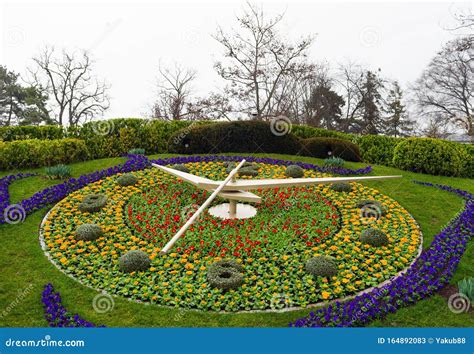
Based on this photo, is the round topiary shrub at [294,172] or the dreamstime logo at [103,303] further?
the round topiary shrub at [294,172]

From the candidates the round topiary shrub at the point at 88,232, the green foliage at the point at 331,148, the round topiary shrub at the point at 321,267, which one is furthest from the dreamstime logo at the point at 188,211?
the green foliage at the point at 331,148

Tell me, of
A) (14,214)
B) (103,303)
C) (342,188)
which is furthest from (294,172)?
(14,214)

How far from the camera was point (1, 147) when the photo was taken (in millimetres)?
12492

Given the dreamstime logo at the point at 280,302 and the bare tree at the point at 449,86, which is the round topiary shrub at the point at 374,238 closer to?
the dreamstime logo at the point at 280,302

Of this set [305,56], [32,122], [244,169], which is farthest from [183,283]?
[32,122]

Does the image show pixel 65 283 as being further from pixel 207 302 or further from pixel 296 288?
pixel 296 288

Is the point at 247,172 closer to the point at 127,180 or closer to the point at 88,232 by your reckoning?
the point at 127,180

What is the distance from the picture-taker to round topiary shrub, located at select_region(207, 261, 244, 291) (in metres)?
6.47

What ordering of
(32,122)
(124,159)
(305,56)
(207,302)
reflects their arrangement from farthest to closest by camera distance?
(32,122) → (305,56) → (124,159) → (207,302)

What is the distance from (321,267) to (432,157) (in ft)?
27.8

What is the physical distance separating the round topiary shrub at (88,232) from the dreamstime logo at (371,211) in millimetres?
5781

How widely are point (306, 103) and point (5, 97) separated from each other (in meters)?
21.1

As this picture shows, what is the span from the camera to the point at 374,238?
8.08m
